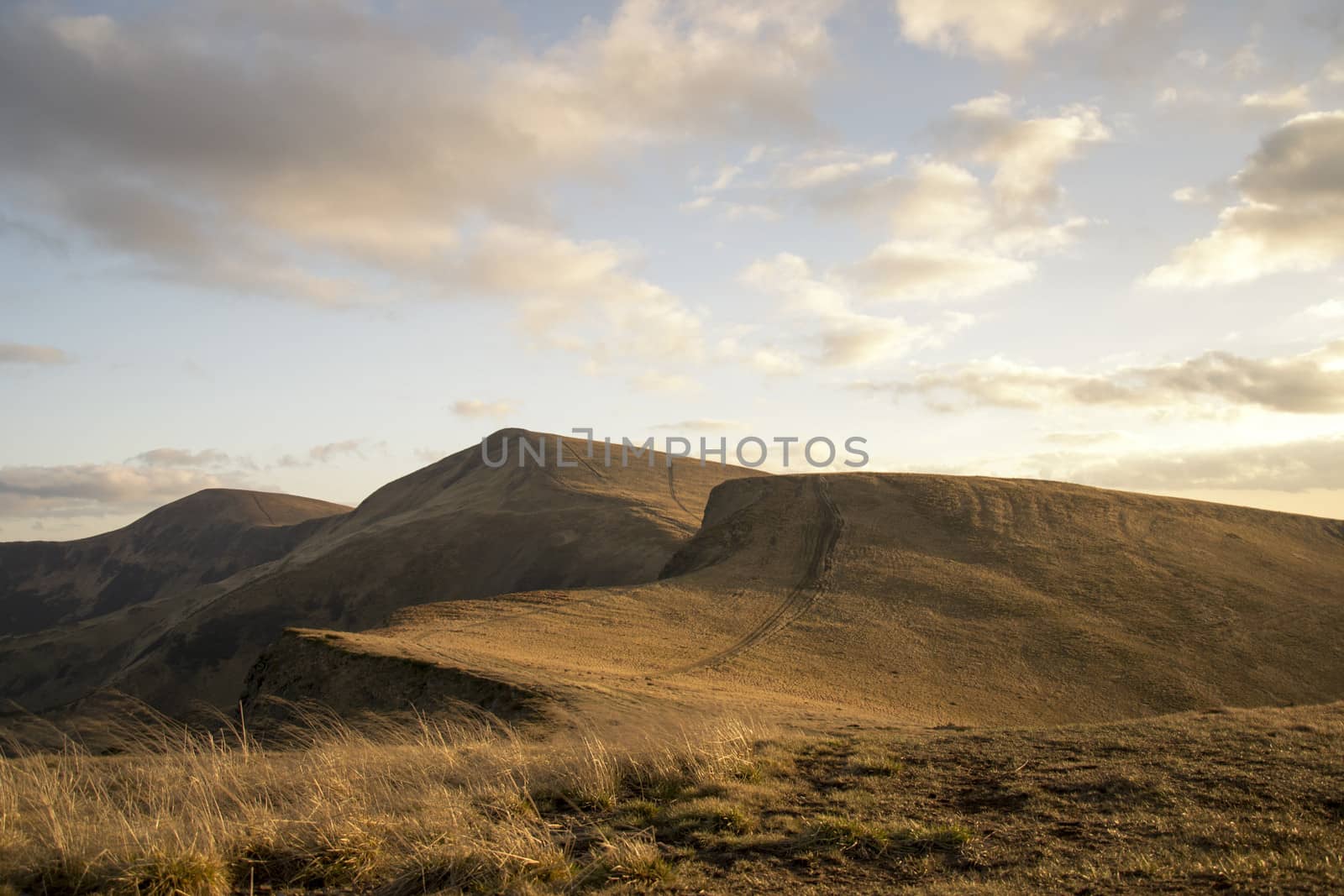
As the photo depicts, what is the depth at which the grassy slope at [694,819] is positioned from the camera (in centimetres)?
603

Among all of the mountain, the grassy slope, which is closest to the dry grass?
the grassy slope

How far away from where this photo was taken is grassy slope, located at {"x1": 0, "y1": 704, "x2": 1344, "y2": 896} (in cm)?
603

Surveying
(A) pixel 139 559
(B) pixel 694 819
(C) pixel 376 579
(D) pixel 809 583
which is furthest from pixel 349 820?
(A) pixel 139 559

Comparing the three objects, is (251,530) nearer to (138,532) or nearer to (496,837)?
(138,532)

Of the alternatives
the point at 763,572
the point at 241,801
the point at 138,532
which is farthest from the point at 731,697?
the point at 138,532

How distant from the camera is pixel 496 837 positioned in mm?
6371

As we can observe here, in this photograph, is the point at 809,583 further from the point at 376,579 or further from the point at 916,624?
the point at 376,579

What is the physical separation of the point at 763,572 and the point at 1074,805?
26.3 meters

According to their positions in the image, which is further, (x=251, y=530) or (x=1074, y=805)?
(x=251, y=530)

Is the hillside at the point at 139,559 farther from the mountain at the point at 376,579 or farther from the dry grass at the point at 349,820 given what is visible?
the dry grass at the point at 349,820

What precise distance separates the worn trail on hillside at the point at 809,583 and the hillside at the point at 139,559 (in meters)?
77.9

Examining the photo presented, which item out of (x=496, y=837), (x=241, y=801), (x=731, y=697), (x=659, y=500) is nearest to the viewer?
(x=496, y=837)

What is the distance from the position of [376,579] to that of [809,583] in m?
36.3

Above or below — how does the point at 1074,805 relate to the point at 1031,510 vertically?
below
